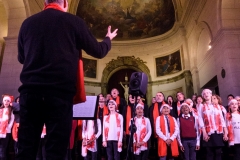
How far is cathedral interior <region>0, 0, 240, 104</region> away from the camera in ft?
32.7

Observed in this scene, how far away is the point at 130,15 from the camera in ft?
56.1

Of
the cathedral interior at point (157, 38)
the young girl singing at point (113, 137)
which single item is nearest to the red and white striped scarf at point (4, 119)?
the young girl singing at point (113, 137)

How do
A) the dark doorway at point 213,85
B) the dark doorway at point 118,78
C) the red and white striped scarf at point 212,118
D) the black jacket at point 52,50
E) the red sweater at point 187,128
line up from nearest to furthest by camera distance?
the black jacket at point 52,50 < the red and white striped scarf at point 212,118 < the red sweater at point 187,128 < the dark doorway at point 213,85 < the dark doorway at point 118,78

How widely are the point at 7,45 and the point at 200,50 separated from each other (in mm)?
10486

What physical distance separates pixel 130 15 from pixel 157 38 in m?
2.73

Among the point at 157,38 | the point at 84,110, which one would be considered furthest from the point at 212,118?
the point at 157,38

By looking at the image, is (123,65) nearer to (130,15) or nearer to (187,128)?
(130,15)

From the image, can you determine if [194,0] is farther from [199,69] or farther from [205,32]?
[199,69]

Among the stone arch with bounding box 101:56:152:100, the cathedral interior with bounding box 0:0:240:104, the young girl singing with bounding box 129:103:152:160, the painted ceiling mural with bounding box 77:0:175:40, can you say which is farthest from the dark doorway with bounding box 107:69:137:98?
the young girl singing with bounding box 129:103:152:160

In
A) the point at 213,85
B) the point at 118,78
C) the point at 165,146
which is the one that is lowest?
the point at 165,146

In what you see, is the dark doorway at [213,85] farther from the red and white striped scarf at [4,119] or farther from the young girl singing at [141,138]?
the red and white striped scarf at [4,119]

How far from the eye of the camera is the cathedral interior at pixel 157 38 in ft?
32.7

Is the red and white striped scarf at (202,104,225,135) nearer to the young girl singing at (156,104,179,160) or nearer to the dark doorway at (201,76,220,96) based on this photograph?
the young girl singing at (156,104,179,160)

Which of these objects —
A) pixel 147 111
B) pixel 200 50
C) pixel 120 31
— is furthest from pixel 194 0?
pixel 147 111
